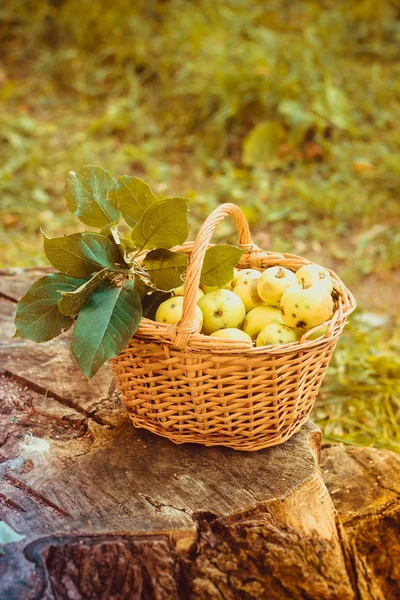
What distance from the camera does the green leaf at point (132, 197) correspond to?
1.46 m

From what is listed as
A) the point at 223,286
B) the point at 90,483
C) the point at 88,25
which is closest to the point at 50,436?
the point at 90,483

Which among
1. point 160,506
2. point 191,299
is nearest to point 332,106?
point 191,299

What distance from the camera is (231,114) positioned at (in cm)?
422

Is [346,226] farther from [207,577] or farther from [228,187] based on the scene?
[207,577]

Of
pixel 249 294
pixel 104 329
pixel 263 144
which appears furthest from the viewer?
pixel 263 144

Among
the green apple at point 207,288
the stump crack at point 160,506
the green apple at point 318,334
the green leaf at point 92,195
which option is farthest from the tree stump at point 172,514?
the green leaf at point 92,195

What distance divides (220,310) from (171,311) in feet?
0.36

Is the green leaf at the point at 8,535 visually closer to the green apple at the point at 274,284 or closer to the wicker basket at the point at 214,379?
the wicker basket at the point at 214,379

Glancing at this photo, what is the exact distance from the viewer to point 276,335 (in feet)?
4.55

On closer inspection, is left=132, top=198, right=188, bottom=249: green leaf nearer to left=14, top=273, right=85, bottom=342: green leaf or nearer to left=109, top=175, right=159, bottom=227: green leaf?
left=109, top=175, right=159, bottom=227: green leaf

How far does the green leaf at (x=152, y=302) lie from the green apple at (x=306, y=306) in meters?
0.27

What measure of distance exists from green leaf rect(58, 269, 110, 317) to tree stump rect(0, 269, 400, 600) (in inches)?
12.9

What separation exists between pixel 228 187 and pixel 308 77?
1010mm

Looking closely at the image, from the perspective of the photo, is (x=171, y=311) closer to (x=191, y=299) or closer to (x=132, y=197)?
(x=191, y=299)
